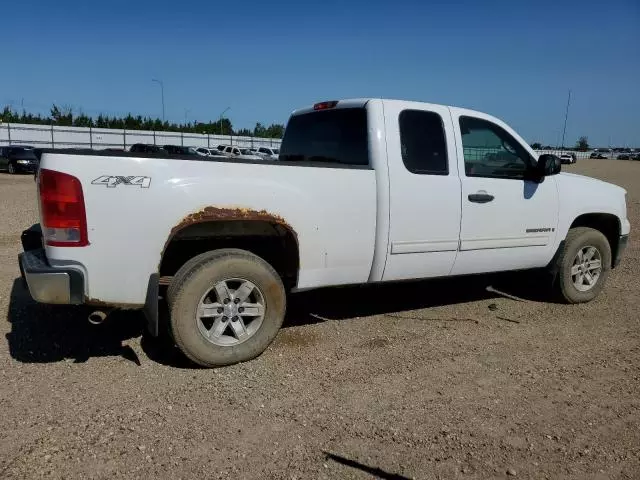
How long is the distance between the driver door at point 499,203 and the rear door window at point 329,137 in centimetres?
93

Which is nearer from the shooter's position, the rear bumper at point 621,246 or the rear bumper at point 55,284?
the rear bumper at point 55,284

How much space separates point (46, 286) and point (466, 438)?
2689 millimetres

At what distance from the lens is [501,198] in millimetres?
4996

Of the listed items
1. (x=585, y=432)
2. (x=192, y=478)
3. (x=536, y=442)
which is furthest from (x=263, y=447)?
(x=585, y=432)

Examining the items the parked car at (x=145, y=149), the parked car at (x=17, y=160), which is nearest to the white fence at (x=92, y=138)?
the parked car at (x=17, y=160)

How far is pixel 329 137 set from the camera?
497 centimetres

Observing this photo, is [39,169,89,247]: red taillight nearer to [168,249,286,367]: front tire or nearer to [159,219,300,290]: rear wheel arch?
[159,219,300,290]: rear wheel arch

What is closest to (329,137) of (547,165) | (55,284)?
(547,165)

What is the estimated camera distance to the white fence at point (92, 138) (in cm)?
4481

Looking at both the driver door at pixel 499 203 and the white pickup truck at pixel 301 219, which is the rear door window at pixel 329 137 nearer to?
the white pickup truck at pixel 301 219

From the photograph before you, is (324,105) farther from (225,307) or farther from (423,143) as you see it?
(225,307)

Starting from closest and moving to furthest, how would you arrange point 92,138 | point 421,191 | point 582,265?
1. point 421,191
2. point 582,265
3. point 92,138

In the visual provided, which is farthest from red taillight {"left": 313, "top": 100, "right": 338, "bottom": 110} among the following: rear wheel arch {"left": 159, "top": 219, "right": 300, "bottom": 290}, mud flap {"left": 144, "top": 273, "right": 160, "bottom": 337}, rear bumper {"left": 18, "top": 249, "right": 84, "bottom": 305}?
rear bumper {"left": 18, "top": 249, "right": 84, "bottom": 305}

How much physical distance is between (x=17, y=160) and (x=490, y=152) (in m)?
30.1
